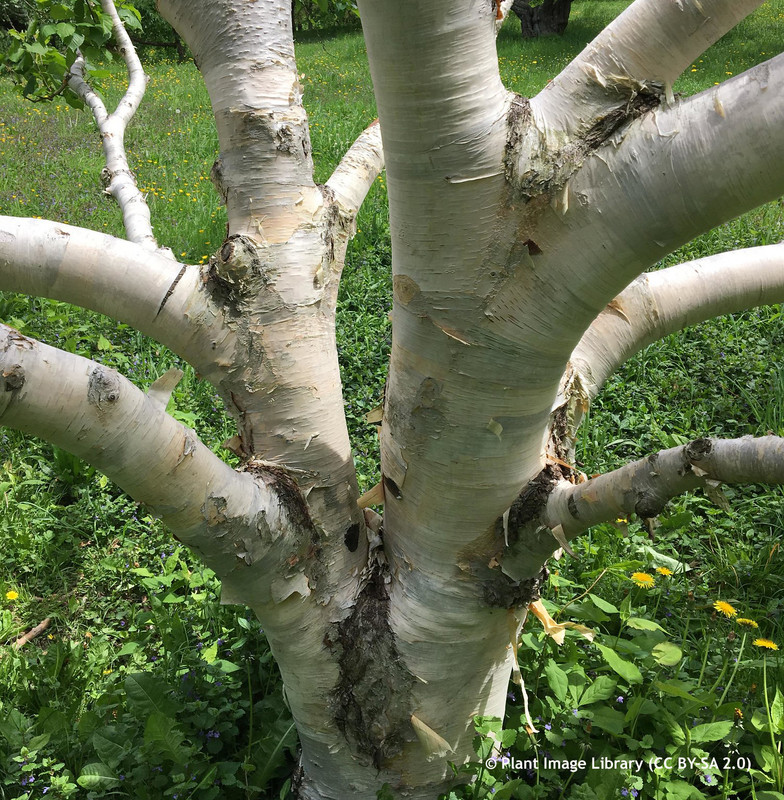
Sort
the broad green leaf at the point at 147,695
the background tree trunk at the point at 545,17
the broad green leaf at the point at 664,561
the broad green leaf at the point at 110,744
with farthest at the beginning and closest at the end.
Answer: the background tree trunk at the point at 545,17
the broad green leaf at the point at 664,561
the broad green leaf at the point at 147,695
the broad green leaf at the point at 110,744

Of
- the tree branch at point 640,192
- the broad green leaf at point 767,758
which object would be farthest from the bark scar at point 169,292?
the broad green leaf at point 767,758

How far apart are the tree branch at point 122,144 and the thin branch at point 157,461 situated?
A: 2.06ft

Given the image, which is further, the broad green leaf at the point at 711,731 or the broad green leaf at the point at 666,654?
the broad green leaf at the point at 666,654

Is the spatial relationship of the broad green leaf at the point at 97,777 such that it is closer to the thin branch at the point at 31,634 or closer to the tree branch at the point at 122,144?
the thin branch at the point at 31,634

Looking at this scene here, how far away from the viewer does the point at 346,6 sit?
2.88m

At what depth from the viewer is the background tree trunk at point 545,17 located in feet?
47.1

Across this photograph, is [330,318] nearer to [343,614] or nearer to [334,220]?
[334,220]

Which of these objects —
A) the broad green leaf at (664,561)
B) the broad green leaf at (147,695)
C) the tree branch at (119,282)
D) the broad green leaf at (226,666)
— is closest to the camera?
the tree branch at (119,282)

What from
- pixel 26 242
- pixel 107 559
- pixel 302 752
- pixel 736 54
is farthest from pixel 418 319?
pixel 736 54

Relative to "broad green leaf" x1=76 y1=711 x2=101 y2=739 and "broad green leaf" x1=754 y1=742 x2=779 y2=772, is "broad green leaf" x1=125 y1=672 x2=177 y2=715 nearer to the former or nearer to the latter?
"broad green leaf" x1=76 y1=711 x2=101 y2=739

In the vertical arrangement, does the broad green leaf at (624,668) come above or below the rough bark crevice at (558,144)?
below

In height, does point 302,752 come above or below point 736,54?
below

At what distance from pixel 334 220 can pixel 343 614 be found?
35.6 inches

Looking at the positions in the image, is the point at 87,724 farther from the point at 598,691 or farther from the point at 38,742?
the point at 598,691
